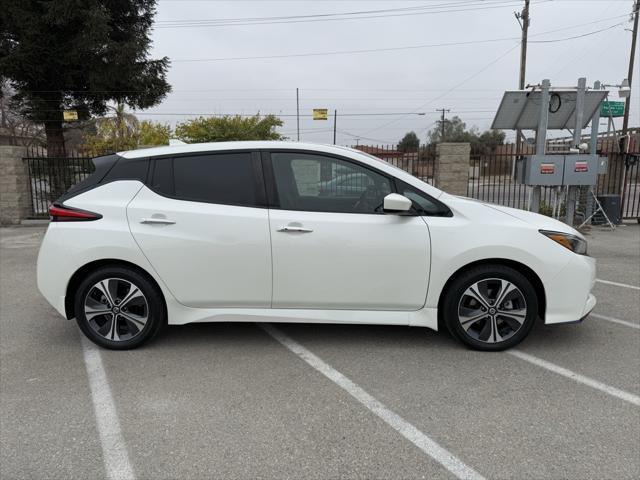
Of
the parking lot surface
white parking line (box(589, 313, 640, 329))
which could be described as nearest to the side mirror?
the parking lot surface

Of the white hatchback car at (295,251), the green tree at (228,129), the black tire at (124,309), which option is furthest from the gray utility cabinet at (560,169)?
the green tree at (228,129)

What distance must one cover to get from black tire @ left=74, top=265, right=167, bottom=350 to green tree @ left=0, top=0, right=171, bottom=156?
1267 cm

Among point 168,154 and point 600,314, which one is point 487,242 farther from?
point 168,154

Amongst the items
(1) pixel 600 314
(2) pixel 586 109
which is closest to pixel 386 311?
(1) pixel 600 314

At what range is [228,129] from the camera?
86.5 ft

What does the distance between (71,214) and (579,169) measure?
28.5 feet

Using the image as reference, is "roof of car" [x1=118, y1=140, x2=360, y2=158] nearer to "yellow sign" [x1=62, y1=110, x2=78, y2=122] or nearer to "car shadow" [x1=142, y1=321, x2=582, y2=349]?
"car shadow" [x1=142, y1=321, x2=582, y2=349]

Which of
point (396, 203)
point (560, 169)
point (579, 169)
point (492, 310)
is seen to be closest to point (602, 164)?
point (579, 169)

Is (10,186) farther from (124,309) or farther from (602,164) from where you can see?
(602,164)

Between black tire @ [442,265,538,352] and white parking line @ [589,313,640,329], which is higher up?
black tire @ [442,265,538,352]

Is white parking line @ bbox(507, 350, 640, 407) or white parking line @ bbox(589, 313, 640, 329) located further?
white parking line @ bbox(589, 313, 640, 329)

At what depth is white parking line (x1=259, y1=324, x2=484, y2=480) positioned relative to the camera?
2443mm

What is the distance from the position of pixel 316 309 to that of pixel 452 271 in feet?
3.59

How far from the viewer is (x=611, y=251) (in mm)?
8188
